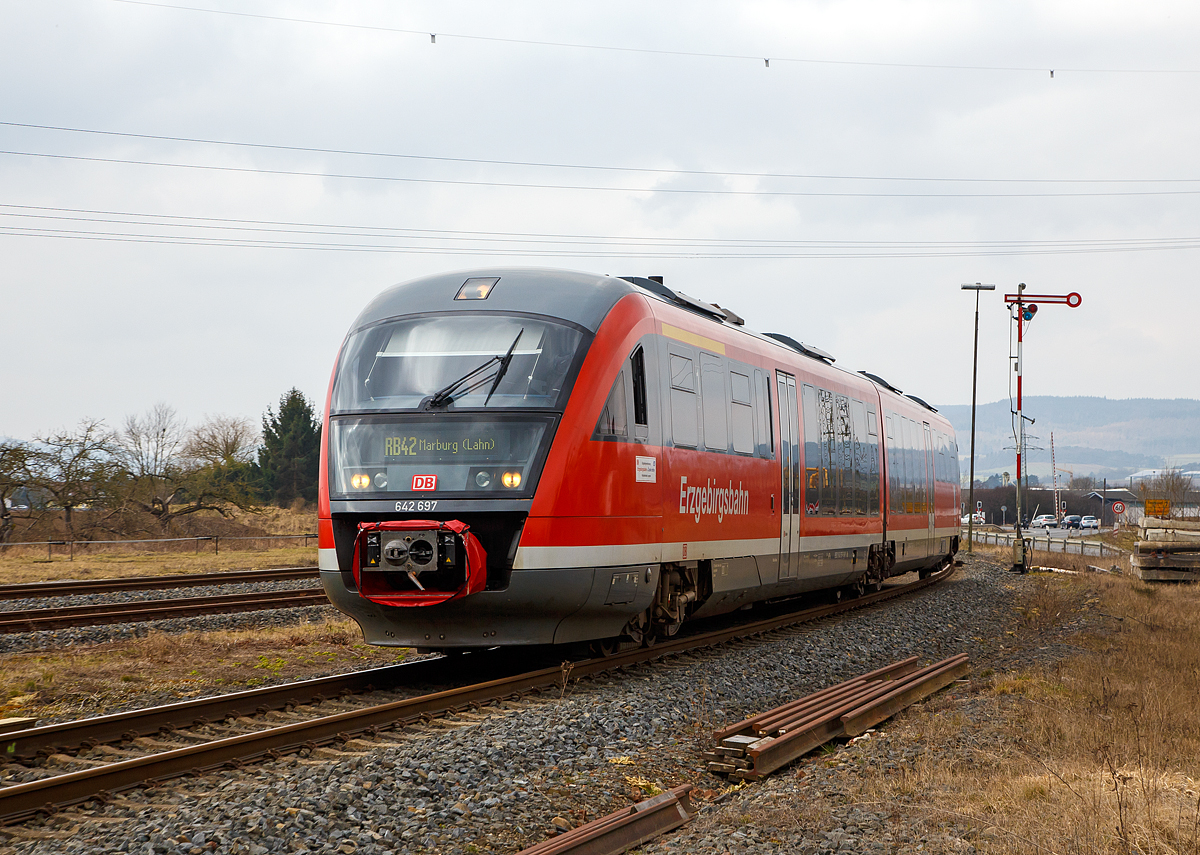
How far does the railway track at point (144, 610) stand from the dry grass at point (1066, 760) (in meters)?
10.5

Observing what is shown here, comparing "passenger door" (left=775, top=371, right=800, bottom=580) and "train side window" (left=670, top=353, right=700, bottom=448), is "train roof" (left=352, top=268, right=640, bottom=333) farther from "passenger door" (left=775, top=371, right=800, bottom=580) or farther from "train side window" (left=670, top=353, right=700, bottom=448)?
"passenger door" (left=775, top=371, right=800, bottom=580)

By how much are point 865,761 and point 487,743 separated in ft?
8.98

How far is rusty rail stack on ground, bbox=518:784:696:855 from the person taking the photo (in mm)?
5430

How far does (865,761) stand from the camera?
7551 millimetres

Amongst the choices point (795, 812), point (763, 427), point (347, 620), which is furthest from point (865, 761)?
point (347, 620)

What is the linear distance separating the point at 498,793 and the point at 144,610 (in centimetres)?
1062

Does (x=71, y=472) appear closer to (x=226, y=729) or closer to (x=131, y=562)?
(x=131, y=562)

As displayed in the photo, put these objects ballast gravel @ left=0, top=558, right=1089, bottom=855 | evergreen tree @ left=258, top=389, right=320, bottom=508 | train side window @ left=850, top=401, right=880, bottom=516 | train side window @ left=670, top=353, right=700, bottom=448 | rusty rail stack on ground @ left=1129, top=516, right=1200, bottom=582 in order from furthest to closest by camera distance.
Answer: evergreen tree @ left=258, top=389, right=320, bottom=508 → rusty rail stack on ground @ left=1129, top=516, right=1200, bottom=582 → train side window @ left=850, top=401, right=880, bottom=516 → train side window @ left=670, top=353, right=700, bottom=448 → ballast gravel @ left=0, top=558, right=1089, bottom=855

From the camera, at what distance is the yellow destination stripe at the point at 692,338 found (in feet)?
36.8

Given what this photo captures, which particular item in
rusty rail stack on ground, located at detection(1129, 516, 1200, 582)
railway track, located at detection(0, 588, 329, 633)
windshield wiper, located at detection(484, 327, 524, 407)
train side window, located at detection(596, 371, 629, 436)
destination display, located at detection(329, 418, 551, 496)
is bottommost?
rusty rail stack on ground, located at detection(1129, 516, 1200, 582)

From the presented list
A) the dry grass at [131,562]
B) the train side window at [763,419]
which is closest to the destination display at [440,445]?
the train side window at [763,419]

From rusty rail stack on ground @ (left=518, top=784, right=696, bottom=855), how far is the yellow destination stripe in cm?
562

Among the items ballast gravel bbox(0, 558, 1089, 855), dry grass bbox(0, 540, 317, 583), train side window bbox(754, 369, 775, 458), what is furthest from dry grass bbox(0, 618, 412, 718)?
dry grass bbox(0, 540, 317, 583)

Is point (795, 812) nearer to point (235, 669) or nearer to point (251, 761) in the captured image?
point (251, 761)
